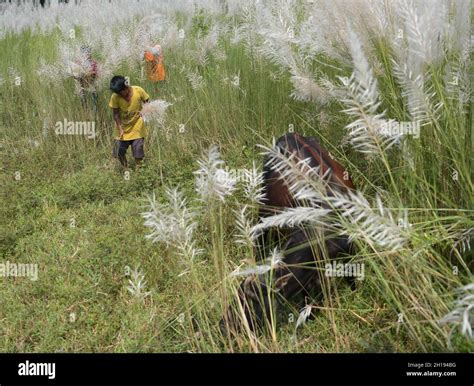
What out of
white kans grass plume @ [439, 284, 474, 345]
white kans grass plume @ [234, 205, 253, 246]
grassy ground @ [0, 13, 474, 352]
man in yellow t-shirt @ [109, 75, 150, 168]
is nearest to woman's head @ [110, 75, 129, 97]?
man in yellow t-shirt @ [109, 75, 150, 168]

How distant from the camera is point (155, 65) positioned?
12.4ft

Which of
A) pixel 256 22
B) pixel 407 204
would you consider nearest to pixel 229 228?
pixel 407 204

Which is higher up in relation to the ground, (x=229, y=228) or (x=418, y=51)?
(x=418, y=51)

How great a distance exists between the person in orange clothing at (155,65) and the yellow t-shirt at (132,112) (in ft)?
1.11

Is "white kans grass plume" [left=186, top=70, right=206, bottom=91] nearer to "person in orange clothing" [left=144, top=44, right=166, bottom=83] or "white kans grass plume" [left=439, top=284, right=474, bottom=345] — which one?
"person in orange clothing" [left=144, top=44, right=166, bottom=83]

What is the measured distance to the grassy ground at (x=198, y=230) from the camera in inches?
58.4

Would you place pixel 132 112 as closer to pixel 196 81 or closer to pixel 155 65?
pixel 196 81

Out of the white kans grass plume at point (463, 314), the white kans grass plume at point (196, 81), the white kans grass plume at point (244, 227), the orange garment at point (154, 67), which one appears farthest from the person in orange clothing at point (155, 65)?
the white kans grass plume at point (463, 314)

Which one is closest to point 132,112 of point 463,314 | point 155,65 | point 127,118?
point 127,118

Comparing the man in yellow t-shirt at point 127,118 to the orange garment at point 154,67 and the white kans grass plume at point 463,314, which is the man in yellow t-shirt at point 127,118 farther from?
the white kans grass plume at point 463,314

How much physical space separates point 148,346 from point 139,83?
8.33ft

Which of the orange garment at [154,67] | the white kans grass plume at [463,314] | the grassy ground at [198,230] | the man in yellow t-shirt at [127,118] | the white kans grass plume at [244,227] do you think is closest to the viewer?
the white kans grass plume at [463,314]
